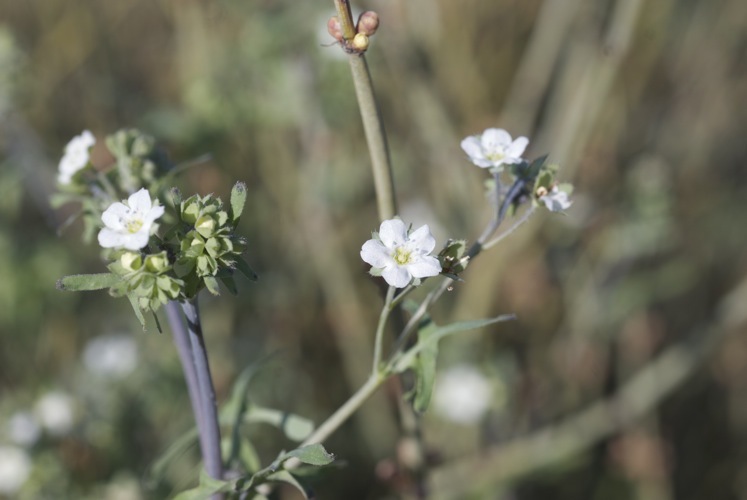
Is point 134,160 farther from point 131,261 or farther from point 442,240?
point 442,240

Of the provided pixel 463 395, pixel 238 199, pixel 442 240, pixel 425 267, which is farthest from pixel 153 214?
pixel 442 240

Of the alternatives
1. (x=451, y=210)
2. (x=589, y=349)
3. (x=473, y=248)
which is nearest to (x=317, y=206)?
(x=451, y=210)

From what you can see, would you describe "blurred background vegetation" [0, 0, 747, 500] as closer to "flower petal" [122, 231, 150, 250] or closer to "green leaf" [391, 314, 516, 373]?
"green leaf" [391, 314, 516, 373]

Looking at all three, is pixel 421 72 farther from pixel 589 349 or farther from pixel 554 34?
pixel 589 349

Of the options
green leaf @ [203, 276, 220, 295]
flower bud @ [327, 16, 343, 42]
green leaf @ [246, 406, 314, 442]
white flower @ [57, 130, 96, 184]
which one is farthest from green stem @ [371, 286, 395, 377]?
white flower @ [57, 130, 96, 184]

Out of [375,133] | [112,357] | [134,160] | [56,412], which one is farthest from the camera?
[112,357]

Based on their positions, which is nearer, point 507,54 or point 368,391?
point 368,391
